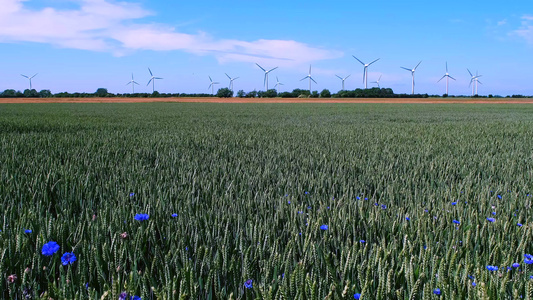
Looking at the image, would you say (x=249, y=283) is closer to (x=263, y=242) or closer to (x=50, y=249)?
(x=263, y=242)

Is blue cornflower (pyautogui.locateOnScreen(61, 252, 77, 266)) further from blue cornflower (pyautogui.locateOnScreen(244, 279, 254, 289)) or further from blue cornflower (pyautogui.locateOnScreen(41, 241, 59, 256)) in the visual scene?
blue cornflower (pyautogui.locateOnScreen(244, 279, 254, 289))

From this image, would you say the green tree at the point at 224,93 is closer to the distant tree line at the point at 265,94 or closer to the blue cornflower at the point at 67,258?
the distant tree line at the point at 265,94

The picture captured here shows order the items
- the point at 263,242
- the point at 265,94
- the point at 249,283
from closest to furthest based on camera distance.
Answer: the point at 249,283
the point at 263,242
the point at 265,94

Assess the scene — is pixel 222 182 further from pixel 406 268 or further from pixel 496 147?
pixel 496 147

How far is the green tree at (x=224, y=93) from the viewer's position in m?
102

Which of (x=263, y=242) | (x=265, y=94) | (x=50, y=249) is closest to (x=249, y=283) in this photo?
(x=263, y=242)

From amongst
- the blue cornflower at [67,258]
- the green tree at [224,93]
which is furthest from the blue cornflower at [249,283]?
the green tree at [224,93]

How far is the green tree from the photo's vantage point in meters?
102

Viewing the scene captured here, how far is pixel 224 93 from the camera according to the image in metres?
102

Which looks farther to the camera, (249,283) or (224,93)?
(224,93)

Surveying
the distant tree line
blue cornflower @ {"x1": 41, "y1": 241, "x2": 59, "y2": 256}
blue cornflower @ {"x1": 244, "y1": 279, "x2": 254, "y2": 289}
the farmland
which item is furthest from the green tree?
blue cornflower @ {"x1": 244, "y1": 279, "x2": 254, "y2": 289}

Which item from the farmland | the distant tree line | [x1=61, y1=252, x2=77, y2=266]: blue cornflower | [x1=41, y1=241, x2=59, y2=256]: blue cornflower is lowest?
the farmland

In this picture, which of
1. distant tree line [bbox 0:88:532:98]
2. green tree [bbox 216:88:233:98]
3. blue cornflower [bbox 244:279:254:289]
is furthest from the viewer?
green tree [bbox 216:88:233:98]

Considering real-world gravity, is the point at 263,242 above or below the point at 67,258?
below
